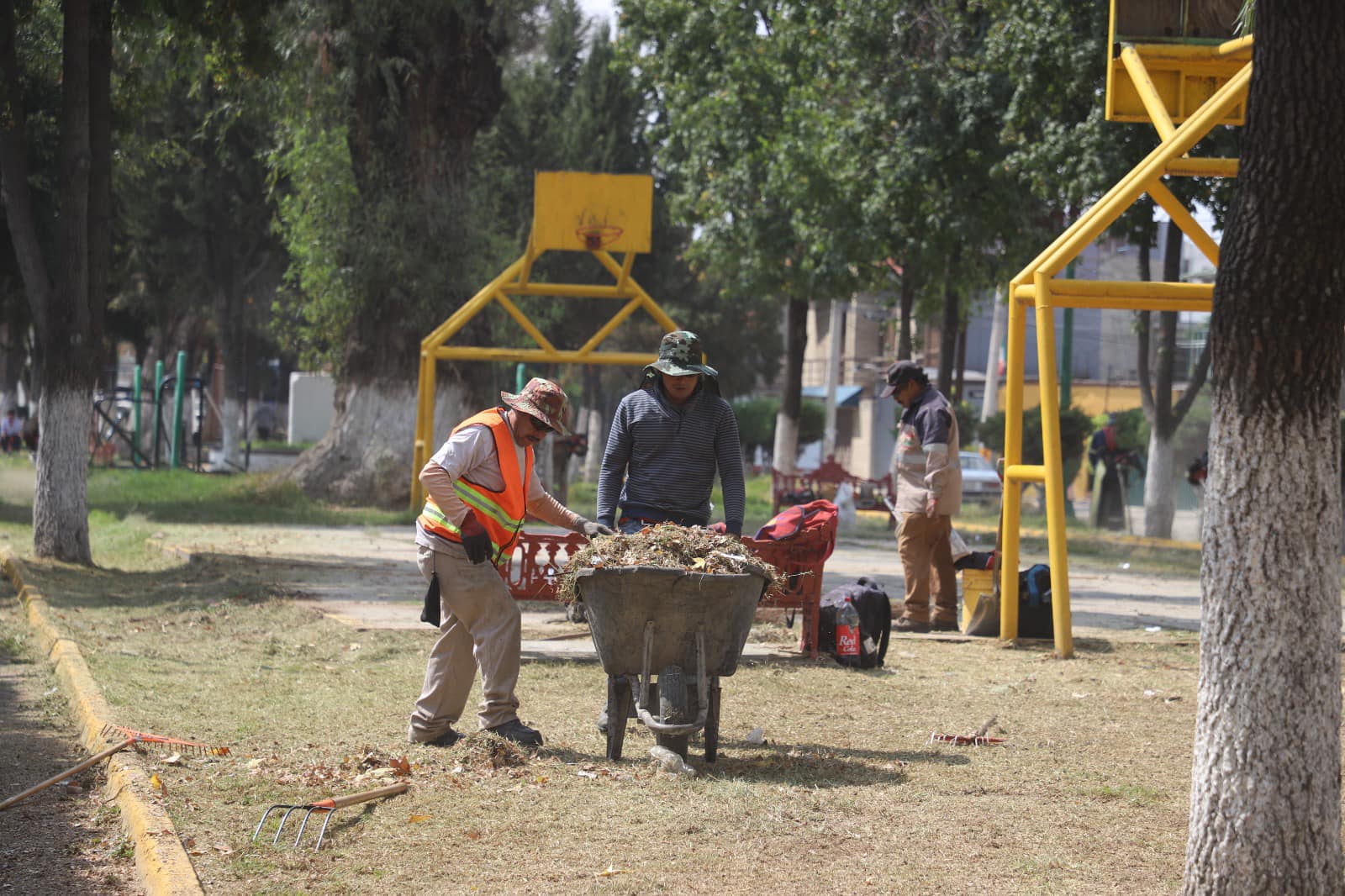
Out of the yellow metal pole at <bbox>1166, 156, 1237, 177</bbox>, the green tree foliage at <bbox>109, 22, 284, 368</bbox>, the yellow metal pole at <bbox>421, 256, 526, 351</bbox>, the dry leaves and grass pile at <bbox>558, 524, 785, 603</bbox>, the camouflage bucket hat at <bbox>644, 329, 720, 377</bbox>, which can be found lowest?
the dry leaves and grass pile at <bbox>558, 524, 785, 603</bbox>

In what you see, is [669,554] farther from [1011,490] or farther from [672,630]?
[1011,490]

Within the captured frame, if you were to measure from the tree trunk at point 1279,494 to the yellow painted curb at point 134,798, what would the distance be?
2965mm

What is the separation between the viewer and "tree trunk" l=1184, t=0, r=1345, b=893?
4043 millimetres

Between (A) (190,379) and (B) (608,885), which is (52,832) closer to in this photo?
(B) (608,885)

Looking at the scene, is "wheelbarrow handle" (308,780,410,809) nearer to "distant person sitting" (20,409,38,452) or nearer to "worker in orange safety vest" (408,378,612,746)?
"worker in orange safety vest" (408,378,612,746)

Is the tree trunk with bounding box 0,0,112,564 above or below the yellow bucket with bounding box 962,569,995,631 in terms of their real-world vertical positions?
above

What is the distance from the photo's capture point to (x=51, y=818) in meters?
5.83

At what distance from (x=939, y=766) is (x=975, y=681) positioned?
97.0 inches

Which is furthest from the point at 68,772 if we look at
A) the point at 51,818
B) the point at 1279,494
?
the point at 1279,494

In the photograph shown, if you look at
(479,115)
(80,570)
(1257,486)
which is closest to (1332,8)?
(1257,486)

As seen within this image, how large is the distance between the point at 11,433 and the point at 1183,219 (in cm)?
3576

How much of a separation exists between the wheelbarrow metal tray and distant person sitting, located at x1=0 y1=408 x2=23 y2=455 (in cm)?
3639

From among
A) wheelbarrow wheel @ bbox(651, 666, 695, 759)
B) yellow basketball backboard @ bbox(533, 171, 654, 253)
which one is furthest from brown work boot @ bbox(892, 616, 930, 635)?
yellow basketball backboard @ bbox(533, 171, 654, 253)

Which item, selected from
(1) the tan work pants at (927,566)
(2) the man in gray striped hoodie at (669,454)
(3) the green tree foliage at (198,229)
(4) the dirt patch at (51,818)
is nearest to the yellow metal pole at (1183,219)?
(1) the tan work pants at (927,566)
